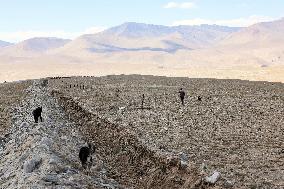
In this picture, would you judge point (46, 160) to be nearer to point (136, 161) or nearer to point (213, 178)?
point (136, 161)

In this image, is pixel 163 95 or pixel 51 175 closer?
pixel 51 175

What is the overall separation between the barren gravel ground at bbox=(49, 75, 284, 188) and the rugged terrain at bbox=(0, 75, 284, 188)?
0.04 m

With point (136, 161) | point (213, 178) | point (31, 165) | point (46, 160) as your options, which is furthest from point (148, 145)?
point (213, 178)

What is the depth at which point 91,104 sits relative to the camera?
42062mm

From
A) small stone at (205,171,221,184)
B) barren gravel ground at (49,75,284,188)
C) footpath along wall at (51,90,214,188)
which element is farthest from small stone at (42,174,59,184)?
barren gravel ground at (49,75,284,188)

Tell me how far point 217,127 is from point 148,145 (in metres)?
7.12

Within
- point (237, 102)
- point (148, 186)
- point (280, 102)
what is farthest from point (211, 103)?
point (148, 186)

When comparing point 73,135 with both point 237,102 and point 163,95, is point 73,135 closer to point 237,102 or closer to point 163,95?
point 237,102

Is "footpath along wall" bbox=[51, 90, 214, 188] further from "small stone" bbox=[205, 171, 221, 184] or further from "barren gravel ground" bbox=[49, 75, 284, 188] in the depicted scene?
"barren gravel ground" bbox=[49, 75, 284, 188]

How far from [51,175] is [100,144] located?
9392 millimetres

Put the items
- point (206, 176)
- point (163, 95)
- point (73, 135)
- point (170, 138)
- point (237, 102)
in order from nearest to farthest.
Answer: point (206, 176)
point (170, 138)
point (73, 135)
point (237, 102)
point (163, 95)

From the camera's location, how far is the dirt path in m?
17.4

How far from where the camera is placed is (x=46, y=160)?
19453 millimetres

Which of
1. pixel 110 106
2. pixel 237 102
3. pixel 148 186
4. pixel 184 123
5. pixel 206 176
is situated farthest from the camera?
pixel 237 102
